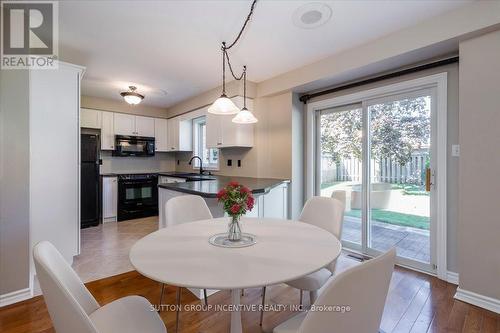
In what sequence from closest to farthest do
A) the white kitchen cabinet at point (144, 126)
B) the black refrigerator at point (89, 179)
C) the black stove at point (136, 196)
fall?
1. the black refrigerator at point (89, 179)
2. the black stove at point (136, 196)
3. the white kitchen cabinet at point (144, 126)

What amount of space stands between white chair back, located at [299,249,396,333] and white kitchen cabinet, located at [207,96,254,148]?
304 centimetres

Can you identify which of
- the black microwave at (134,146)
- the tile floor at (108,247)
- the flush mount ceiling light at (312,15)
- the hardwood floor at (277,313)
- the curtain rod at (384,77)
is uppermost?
the flush mount ceiling light at (312,15)

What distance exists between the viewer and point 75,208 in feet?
8.45

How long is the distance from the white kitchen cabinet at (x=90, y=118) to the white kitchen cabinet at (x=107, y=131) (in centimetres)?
7

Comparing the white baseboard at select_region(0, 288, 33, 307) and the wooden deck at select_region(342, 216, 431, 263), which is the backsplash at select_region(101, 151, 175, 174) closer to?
the white baseboard at select_region(0, 288, 33, 307)

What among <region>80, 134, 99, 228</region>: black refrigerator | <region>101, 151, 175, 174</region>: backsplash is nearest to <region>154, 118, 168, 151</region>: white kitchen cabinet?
<region>101, 151, 175, 174</region>: backsplash

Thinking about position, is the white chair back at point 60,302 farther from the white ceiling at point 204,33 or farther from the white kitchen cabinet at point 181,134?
the white kitchen cabinet at point 181,134

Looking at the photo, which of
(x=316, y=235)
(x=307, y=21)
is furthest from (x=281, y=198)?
(x=307, y=21)

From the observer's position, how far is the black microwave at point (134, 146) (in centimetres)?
471

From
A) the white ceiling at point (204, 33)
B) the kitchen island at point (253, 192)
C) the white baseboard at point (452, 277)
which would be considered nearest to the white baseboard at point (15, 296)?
the kitchen island at point (253, 192)

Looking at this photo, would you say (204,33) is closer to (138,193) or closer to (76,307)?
(76,307)

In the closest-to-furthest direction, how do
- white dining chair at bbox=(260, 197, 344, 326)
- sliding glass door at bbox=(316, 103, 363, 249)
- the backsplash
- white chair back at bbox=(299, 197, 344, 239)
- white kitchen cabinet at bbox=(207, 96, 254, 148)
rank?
white dining chair at bbox=(260, 197, 344, 326)
white chair back at bbox=(299, 197, 344, 239)
sliding glass door at bbox=(316, 103, 363, 249)
white kitchen cabinet at bbox=(207, 96, 254, 148)
the backsplash

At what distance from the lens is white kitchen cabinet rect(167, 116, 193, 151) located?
506 cm

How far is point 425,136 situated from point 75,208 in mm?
3801
